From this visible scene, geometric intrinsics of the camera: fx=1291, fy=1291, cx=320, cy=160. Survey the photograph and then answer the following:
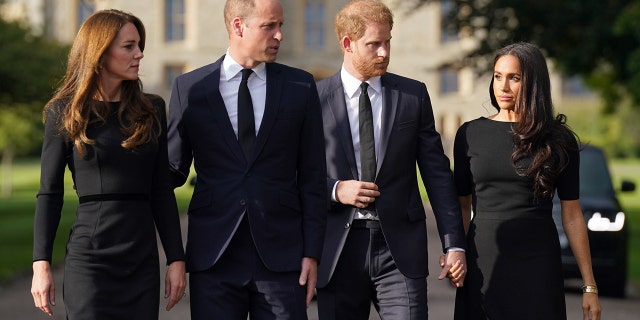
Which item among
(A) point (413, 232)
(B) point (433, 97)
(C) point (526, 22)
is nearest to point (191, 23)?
(B) point (433, 97)

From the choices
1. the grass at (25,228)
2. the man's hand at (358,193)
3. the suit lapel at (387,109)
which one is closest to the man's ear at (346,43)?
the suit lapel at (387,109)

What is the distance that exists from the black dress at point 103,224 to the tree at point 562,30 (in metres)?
17.3

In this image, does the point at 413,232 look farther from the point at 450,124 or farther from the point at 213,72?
the point at 450,124

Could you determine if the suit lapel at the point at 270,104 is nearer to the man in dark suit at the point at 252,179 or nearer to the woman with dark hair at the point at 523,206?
Result: the man in dark suit at the point at 252,179

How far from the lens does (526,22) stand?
23172mm

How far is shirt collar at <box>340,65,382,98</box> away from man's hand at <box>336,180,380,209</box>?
0.48 metres

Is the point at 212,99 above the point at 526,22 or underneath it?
underneath

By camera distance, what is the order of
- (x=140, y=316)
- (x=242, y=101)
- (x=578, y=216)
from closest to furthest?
(x=140, y=316) < (x=242, y=101) < (x=578, y=216)

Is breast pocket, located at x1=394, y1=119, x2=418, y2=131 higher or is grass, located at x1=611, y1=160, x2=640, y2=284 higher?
breast pocket, located at x1=394, y1=119, x2=418, y2=131

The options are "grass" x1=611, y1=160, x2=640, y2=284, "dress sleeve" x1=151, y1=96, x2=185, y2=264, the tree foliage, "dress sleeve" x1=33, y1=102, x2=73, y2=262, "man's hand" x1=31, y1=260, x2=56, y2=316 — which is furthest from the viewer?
the tree foliage

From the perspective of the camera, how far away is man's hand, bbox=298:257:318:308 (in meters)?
5.72

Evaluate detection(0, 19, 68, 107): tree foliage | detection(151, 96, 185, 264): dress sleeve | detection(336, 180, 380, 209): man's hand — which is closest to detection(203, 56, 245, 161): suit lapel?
detection(151, 96, 185, 264): dress sleeve

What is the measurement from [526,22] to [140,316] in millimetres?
18567

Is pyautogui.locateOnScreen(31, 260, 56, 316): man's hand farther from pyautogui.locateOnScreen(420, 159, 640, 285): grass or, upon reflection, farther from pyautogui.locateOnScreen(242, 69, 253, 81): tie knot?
pyautogui.locateOnScreen(420, 159, 640, 285): grass
